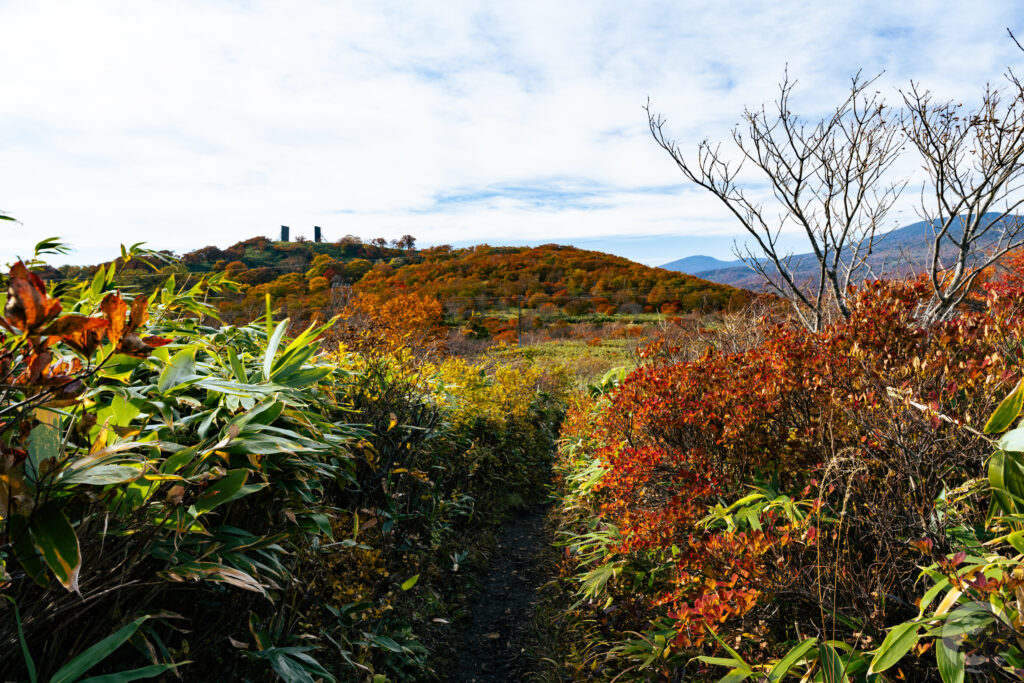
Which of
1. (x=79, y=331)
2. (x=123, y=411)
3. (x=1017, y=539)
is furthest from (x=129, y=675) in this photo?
(x=1017, y=539)

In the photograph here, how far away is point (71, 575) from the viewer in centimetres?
99

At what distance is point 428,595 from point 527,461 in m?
3.10

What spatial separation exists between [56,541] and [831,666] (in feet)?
6.30

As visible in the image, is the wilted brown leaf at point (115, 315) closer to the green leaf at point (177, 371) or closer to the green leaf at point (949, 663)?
the green leaf at point (177, 371)

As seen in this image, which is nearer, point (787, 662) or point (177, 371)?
point (787, 662)

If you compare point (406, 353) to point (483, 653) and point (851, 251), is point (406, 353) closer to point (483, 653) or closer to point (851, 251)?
point (483, 653)

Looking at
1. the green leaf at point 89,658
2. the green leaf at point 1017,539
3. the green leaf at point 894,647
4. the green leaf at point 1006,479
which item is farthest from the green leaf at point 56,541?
the green leaf at point 1006,479

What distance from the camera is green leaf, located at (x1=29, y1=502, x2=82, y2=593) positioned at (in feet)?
3.26

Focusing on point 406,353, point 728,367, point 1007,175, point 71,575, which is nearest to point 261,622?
point 71,575

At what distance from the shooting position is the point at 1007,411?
1598 millimetres

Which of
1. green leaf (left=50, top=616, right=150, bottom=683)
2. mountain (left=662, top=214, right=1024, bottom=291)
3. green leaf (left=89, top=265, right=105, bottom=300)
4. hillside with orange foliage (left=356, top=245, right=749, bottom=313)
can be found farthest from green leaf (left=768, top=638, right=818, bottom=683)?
hillside with orange foliage (left=356, top=245, right=749, bottom=313)

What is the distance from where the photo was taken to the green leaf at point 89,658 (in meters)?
1.05

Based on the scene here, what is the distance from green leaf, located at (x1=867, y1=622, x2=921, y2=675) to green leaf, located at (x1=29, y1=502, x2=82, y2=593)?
1.92 m

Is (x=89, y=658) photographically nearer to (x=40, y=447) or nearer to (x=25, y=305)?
(x=40, y=447)
